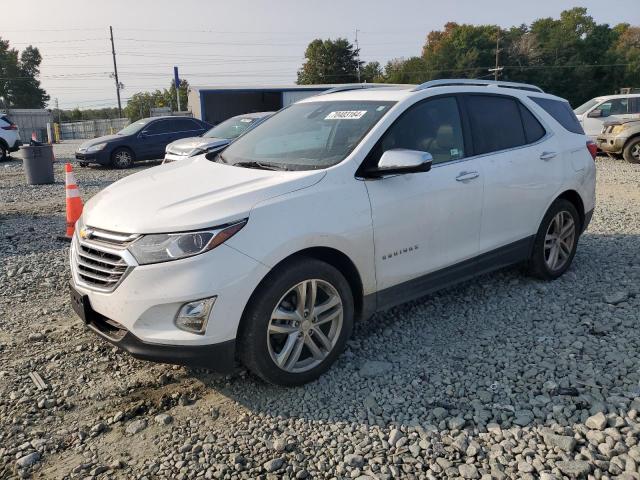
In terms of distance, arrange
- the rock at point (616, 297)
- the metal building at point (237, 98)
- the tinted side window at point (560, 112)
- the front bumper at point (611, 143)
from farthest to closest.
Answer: the metal building at point (237, 98) → the front bumper at point (611, 143) → the tinted side window at point (560, 112) → the rock at point (616, 297)

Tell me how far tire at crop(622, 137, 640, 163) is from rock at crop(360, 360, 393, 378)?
44.1ft

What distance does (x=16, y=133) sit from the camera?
1889 cm

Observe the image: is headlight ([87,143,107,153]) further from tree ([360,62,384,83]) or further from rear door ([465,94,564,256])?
tree ([360,62,384,83])

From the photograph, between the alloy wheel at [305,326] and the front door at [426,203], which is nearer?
the alloy wheel at [305,326]

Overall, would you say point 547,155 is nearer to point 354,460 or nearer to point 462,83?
point 462,83

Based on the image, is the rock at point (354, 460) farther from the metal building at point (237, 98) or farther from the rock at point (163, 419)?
the metal building at point (237, 98)

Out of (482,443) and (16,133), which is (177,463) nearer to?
(482,443)

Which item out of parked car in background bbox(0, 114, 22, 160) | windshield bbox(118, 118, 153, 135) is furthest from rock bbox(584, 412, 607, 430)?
parked car in background bbox(0, 114, 22, 160)

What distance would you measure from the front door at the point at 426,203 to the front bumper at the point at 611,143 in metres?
12.2

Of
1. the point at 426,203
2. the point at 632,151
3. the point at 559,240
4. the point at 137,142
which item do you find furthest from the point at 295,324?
the point at 137,142

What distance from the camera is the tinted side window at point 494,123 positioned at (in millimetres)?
4422

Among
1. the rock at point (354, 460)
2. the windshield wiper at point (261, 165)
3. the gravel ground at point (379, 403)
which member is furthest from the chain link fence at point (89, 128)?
the rock at point (354, 460)

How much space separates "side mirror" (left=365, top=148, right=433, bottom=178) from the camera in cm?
345

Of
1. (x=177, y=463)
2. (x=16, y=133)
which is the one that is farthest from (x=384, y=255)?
(x=16, y=133)
